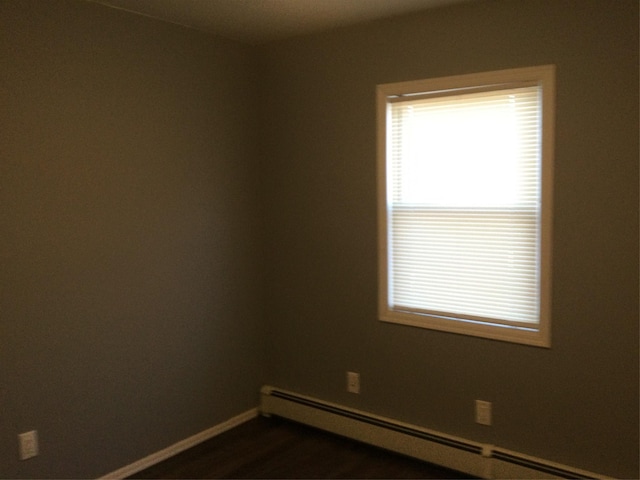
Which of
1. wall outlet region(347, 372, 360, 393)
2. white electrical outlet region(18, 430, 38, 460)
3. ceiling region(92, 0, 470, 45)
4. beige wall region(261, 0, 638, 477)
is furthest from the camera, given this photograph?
wall outlet region(347, 372, 360, 393)

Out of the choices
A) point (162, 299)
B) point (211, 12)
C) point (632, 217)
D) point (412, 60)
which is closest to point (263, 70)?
point (211, 12)

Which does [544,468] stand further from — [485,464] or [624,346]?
[624,346]

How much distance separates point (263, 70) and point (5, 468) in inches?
104

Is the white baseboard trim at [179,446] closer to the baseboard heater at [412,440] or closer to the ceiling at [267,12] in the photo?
the baseboard heater at [412,440]

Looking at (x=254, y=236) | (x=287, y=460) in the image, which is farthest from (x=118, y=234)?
(x=287, y=460)

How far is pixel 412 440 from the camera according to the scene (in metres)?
3.33

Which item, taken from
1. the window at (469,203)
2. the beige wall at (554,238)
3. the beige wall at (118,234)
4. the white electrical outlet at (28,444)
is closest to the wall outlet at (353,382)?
the beige wall at (554,238)

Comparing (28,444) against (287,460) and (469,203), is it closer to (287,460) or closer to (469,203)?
(287,460)

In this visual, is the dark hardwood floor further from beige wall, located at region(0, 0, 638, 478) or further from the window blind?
the window blind

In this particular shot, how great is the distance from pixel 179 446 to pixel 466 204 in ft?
6.94

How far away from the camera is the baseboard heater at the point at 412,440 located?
2951mm

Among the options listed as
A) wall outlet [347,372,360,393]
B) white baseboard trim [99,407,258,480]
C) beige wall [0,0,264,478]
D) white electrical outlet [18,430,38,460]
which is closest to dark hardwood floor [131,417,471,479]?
white baseboard trim [99,407,258,480]

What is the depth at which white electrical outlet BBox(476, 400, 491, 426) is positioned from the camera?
310 centimetres

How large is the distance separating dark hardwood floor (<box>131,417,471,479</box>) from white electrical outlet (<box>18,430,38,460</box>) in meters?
0.59
